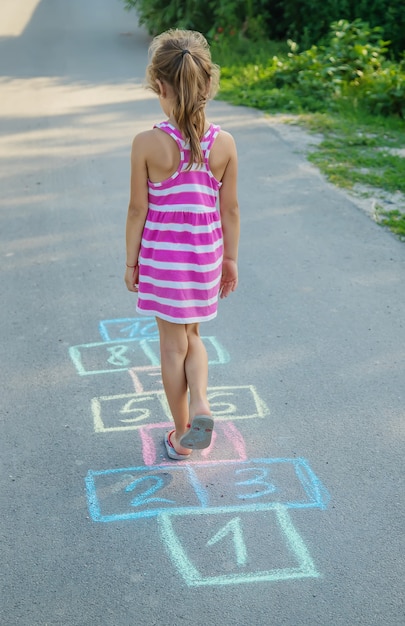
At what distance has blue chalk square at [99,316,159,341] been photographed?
4742 mm

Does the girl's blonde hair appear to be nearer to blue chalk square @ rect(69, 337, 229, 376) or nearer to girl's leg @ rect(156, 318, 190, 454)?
girl's leg @ rect(156, 318, 190, 454)

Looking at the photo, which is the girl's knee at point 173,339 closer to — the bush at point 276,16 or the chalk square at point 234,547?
the chalk square at point 234,547

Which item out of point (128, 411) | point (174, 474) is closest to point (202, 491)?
point (174, 474)

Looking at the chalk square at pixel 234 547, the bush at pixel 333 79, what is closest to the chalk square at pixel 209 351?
the chalk square at pixel 234 547

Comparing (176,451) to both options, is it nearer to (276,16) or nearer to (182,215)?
(182,215)

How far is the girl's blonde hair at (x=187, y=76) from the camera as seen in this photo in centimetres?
308

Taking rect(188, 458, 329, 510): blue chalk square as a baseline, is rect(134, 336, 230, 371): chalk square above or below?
below

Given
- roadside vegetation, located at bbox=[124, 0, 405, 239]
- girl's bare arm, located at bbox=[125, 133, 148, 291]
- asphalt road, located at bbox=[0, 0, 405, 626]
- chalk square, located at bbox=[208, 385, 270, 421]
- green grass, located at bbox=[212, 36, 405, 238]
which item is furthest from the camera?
roadside vegetation, located at bbox=[124, 0, 405, 239]

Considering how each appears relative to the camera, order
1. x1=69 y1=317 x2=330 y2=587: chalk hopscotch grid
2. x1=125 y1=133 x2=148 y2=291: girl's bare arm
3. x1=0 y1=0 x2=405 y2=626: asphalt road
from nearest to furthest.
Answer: x1=0 y1=0 x2=405 y2=626: asphalt road < x1=69 y1=317 x2=330 y2=587: chalk hopscotch grid < x1=125 y1=133 x2=148 y2=291: girl's bare arm

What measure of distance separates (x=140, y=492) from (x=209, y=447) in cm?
46

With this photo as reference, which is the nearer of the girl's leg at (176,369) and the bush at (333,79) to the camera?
the girl's leg at (176,369)

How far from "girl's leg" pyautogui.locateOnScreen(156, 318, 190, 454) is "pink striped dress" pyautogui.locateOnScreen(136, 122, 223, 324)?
0.37ft

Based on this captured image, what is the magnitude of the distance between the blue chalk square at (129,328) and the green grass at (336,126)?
2518mm

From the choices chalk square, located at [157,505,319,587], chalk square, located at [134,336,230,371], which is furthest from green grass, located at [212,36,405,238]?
chalk square, located at [157,505,319,587]
